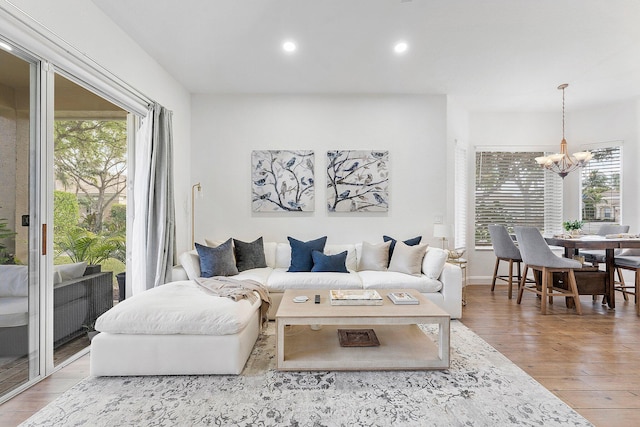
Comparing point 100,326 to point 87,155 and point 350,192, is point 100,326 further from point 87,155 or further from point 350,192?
point 350,192

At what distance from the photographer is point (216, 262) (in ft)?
12.4

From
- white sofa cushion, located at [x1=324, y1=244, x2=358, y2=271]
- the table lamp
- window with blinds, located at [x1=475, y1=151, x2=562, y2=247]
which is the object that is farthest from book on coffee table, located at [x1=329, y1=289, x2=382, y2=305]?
window with blinds, located at [x1=475, y1=151, x2=562, y2=247]

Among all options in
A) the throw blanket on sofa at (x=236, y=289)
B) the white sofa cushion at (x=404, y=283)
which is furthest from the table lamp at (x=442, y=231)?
the throw blanket on sofa at (x=236, y=289)

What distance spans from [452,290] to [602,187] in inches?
154

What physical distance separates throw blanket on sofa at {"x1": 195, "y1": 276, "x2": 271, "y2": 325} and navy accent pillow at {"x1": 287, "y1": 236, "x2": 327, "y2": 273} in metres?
0.60

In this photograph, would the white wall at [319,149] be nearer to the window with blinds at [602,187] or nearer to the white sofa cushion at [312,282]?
the white sofa cushion at [312,282]

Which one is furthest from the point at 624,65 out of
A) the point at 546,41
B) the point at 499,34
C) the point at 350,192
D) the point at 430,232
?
the point at 350,192

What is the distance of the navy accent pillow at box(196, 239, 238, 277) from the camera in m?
3.75

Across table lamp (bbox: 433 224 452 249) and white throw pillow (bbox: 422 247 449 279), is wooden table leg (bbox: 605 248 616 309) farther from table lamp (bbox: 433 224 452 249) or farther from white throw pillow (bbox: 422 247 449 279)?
white throw pillow (bbox: 422 247 449 279)

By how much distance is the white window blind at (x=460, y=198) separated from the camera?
17.9 ft

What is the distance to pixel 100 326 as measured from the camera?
91.7 inches

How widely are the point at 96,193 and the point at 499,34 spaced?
13.2ft

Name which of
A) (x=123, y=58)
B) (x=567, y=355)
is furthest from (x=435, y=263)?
(x=123, y=58)

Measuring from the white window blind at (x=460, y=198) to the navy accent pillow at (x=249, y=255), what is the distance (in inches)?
122
